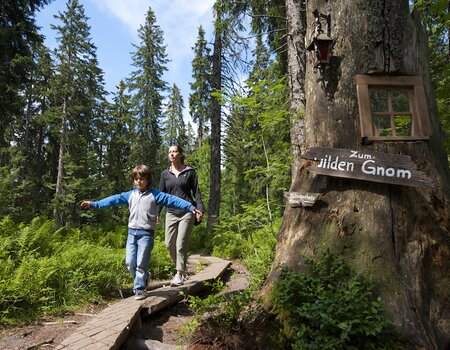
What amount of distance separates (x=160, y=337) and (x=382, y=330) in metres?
2.59

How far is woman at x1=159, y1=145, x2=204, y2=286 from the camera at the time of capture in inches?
217

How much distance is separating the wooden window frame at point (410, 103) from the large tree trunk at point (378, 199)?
3.1 inches

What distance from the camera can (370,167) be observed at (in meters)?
3.33

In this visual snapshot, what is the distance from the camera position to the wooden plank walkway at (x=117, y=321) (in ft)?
10.0

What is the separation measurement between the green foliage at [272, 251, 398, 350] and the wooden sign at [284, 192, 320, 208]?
1.82ft

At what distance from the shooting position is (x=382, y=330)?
2.62 meters

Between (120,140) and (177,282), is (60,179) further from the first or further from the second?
(177,282)

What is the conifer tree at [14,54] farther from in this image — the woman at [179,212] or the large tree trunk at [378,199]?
the large tree trunk at [378,199]

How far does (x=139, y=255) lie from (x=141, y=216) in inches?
21.4

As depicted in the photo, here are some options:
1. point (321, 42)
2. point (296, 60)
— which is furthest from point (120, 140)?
point (321, 42)

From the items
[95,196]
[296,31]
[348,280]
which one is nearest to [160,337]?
[348,280]

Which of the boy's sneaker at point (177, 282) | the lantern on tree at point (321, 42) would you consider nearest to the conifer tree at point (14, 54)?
the boy's sneaker at point (177, 282)

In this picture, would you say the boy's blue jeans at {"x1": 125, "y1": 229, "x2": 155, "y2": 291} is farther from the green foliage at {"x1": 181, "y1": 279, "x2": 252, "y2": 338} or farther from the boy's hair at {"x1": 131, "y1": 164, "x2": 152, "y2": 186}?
the green foliage at {"x1": 181, "y1": 279, "x2": 252, "y2": 338}

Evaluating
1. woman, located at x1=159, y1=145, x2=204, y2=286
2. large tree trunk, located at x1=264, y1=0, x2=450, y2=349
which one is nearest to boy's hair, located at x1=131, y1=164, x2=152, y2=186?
woman, located at x1=159, y1=145, x2=204, y2=286
